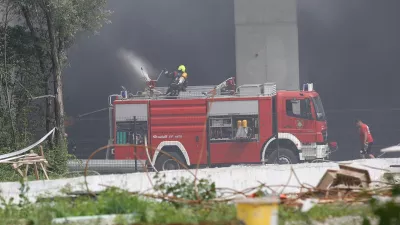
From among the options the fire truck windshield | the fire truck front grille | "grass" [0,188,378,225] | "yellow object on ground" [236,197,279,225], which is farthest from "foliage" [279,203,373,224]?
the fire truck windshield

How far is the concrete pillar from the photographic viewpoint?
27672 millimetres

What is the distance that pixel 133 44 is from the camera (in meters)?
30.3

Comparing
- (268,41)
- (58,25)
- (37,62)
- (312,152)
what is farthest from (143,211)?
(268,41)

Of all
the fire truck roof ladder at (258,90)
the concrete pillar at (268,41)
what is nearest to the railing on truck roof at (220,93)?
the fire truck roof ladder at (258,90)

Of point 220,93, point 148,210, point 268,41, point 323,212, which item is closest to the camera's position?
point 148,210

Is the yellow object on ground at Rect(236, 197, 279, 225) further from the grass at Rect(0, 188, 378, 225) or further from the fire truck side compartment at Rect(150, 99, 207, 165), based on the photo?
the fire truck side compartment at Rect(150, 99, 207, 165)

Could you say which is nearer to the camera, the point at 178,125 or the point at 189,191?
the point at 189,191

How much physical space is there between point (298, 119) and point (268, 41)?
5351 mm

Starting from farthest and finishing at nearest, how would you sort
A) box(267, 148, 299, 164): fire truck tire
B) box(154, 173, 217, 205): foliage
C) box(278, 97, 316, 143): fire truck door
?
box(278, 97, 316, 143): fire truck door, box(267, 148, 299, 164): fire truck tire, box(154, 173, 217, 205): foliage

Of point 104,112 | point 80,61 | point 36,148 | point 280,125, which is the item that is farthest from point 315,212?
point 80,61

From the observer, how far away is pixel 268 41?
91.0ft

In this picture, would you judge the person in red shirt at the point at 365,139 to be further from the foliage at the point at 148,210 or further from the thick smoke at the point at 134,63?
the foliage at the point at 148,210

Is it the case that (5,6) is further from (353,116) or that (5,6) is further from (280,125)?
(353,116)

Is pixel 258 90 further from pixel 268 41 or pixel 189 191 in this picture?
pixel 189 191
